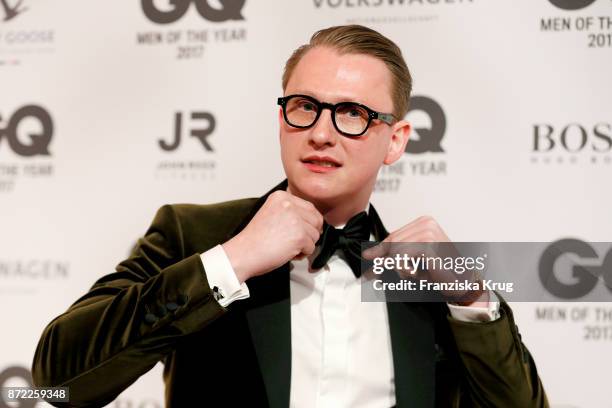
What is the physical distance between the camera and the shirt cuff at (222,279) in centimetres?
154

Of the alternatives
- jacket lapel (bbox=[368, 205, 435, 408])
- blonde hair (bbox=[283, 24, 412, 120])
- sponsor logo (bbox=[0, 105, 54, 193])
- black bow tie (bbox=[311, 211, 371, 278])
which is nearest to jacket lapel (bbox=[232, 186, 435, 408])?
jacket lapel (bbox=[368, 205, 435, 408])

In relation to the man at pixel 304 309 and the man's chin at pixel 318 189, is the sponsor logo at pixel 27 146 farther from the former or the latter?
the man's chin at pixel 318 189

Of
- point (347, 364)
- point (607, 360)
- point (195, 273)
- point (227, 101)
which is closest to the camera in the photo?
point (195, 273)

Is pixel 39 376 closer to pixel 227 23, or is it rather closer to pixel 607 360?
pixel 227 23

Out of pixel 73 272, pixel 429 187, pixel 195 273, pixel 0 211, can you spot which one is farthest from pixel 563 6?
pixel 0 211

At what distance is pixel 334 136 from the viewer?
1729 millimetres

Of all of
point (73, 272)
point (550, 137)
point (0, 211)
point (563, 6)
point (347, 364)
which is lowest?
point (347, 364)

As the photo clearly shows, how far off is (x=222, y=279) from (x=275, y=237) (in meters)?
0.16

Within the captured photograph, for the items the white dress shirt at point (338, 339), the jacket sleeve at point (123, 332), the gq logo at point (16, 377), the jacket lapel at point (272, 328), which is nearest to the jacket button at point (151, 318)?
the jacket sleeve at point (123, 332)

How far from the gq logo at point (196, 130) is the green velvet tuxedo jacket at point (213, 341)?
0.57 metres

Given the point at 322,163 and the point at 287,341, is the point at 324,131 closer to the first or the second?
the point at 322,163

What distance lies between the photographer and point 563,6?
2332mm

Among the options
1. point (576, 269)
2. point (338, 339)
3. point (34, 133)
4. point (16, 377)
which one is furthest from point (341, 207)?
point (16, 377)

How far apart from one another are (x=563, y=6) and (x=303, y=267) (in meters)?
1.26
